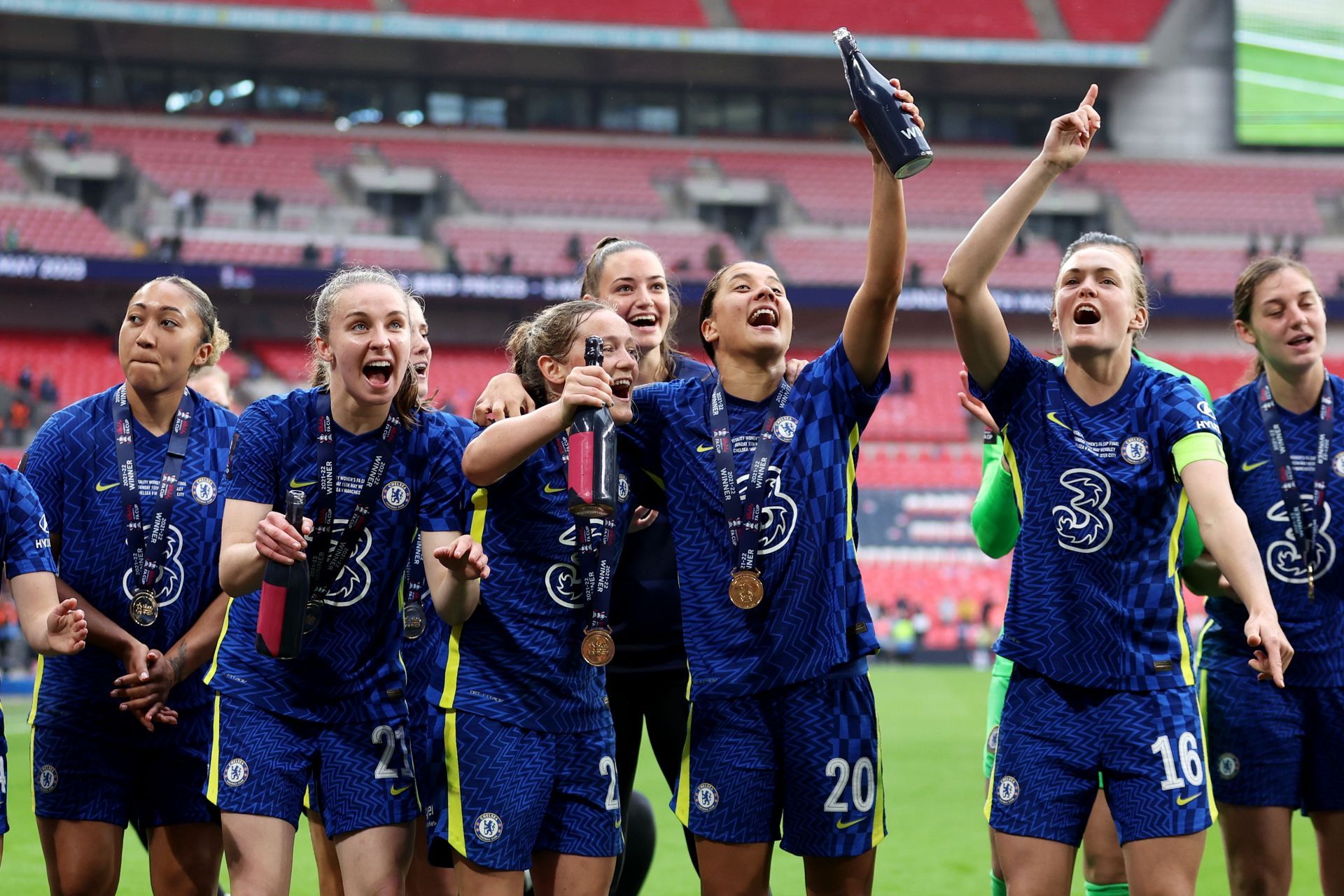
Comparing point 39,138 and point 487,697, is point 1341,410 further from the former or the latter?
point 39,138

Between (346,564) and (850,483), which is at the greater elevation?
(850,483)

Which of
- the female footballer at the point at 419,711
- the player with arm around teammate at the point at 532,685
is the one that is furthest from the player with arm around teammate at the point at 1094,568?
the female footballer at the point at 419,711

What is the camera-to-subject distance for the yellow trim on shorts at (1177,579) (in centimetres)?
334

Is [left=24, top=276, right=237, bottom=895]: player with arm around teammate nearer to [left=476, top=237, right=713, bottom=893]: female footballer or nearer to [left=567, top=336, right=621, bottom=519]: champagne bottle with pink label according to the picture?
[left=476, top=237, right=713, bottom=893]: female footballer

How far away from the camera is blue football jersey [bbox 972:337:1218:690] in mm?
3283

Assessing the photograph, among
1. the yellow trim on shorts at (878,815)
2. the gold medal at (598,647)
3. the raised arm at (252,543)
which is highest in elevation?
the raised arm at (252,543)

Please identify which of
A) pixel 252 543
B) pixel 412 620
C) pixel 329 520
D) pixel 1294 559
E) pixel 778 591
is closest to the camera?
pixel 778 591

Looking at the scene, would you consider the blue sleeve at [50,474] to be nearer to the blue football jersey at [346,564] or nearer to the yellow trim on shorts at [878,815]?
the blue football jersey at [346,564]

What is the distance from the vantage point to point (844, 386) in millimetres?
3557

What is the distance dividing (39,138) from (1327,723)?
31.3 meters

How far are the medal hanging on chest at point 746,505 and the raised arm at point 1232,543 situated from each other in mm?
1013

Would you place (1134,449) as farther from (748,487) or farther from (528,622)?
(528,622)

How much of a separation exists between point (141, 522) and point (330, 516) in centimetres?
83

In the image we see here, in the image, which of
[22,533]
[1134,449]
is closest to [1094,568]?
[1134,449]
